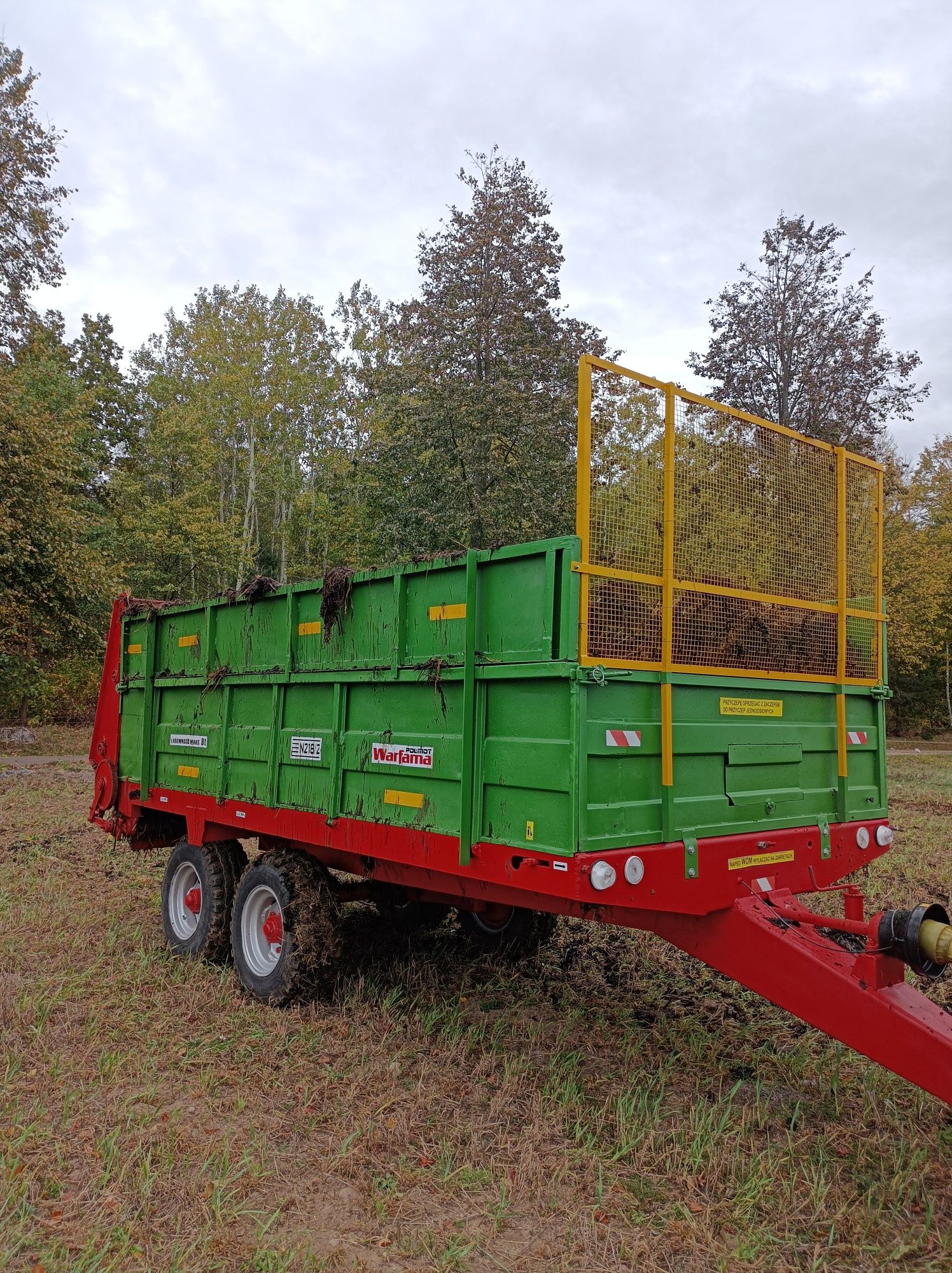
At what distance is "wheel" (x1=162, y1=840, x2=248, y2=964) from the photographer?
5816 mm

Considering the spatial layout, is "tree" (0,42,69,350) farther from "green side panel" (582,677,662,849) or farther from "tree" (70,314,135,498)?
"green side panel" (582,677,662,849)

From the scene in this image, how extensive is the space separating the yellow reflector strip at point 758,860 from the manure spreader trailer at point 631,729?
12mm

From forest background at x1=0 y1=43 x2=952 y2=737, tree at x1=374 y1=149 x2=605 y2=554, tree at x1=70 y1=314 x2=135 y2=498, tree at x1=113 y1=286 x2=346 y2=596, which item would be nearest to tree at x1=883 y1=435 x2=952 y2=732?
forest background at x1=0 y1=43 x2=952 y2=737

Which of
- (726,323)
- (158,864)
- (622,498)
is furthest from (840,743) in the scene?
(726,323)

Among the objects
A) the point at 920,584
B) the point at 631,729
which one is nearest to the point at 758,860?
the point at 631,729

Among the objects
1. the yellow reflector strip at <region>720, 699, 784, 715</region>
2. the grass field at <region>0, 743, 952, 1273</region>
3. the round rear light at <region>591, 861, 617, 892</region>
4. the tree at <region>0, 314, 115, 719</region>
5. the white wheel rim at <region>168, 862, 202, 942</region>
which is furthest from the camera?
the tree at <region>0, 314, 115, 719</region>

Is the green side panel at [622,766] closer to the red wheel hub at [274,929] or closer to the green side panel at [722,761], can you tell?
the green side panel at [722,761]

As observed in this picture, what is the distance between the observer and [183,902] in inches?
247

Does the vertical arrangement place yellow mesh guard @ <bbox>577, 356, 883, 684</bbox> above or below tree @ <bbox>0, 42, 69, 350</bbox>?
below

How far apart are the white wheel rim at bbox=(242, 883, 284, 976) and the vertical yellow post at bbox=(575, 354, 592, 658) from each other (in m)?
2.77

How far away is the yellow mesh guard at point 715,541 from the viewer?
371 cm

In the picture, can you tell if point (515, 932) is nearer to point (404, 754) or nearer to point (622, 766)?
point (404, 754)

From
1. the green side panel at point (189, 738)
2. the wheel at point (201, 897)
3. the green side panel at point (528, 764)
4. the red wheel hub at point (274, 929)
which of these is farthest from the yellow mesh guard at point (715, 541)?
the wheel at point (201, 897)

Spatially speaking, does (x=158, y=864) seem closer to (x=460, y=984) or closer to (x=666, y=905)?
(x=460, y=984)
